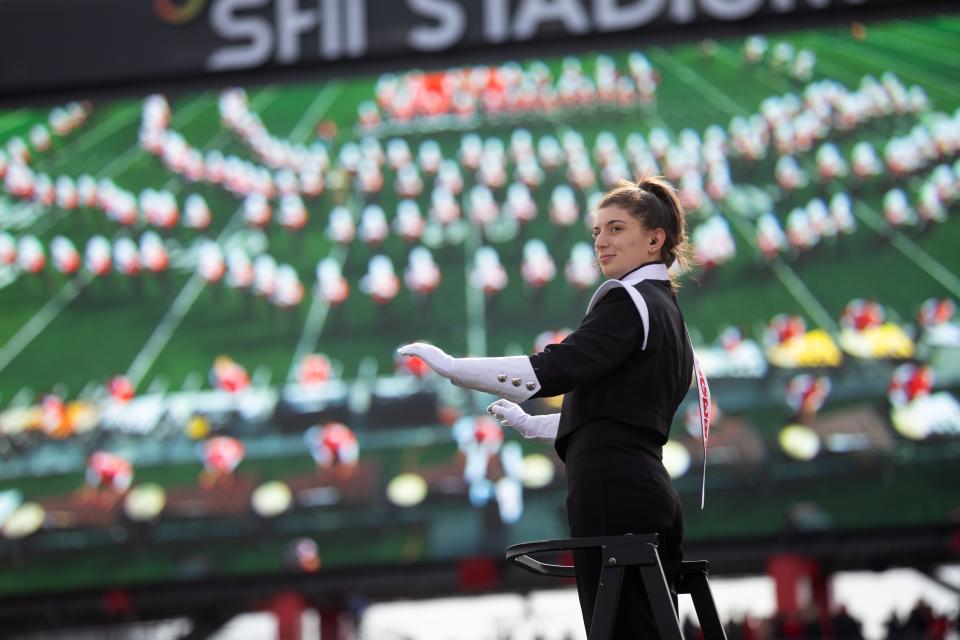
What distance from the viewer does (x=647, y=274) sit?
239cm

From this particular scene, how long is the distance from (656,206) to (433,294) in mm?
7374

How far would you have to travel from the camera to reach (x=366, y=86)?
34.6 ft

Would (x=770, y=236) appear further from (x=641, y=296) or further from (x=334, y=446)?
A: (x=641, y=296)

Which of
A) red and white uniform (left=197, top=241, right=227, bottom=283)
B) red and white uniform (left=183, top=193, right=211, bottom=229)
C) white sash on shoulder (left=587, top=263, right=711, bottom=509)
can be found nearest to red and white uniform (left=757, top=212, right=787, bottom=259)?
red and white uniform (left=197, top=241, right=227, bottom=283)

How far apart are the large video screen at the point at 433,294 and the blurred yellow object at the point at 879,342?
0.03 metres

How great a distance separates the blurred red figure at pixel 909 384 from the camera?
9078 mm

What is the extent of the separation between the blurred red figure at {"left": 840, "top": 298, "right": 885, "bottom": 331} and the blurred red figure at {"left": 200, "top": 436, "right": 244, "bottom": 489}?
14.0 feet

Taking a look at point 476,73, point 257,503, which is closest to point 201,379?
point 257,503

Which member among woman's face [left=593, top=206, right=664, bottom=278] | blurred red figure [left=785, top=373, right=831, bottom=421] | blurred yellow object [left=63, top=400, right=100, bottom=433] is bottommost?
blurred yellow object [left=63, top=400, right=100, bottom=433]

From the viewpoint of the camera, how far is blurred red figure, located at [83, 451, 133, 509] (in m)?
9.52

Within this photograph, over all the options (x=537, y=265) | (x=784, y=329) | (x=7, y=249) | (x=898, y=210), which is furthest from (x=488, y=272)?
(x=7, y=249)

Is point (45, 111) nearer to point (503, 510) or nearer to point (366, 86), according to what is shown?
point (366, 86)

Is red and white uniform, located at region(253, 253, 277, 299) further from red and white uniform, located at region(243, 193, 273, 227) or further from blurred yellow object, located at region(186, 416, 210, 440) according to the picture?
blurred yellow object, located at region(186, 416, 210, 440)

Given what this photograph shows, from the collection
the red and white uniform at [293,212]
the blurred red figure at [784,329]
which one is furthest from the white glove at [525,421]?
the red and white uniform at [293,212]
